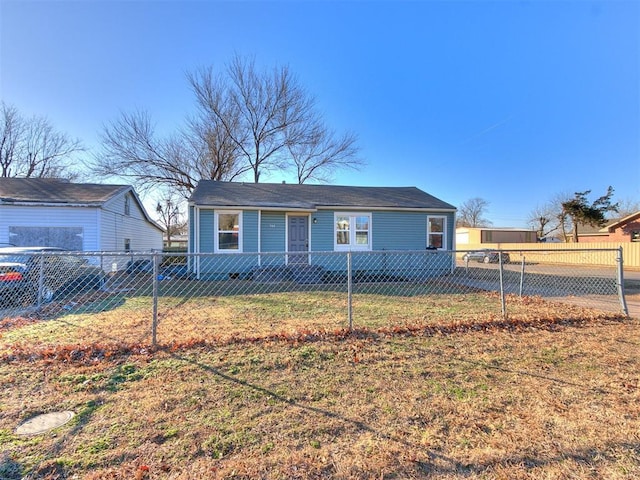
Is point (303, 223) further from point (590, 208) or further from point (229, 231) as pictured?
point (590, 208)

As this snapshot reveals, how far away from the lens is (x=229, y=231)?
37.3ft

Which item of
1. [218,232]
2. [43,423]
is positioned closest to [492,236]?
[218,232]

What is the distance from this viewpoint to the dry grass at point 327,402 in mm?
1899

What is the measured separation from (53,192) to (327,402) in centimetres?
1559

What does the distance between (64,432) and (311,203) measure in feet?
33.5

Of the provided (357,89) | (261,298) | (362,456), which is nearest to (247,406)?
(362,456)

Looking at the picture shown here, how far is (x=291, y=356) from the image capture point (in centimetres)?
368

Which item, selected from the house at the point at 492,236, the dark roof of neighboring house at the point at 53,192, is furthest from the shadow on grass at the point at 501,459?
the house at the point at 492,236

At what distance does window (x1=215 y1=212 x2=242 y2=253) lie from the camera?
11.2 metres

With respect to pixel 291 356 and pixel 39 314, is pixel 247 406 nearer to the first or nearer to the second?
pixel 291 356

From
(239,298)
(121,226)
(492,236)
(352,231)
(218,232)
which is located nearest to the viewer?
(239,298)

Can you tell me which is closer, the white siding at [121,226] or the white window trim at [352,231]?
the white window trim at [352,231]

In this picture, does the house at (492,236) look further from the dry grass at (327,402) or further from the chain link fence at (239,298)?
the dry grass at (327,402)

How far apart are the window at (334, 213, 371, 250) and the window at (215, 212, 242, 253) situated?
389 centimetres
